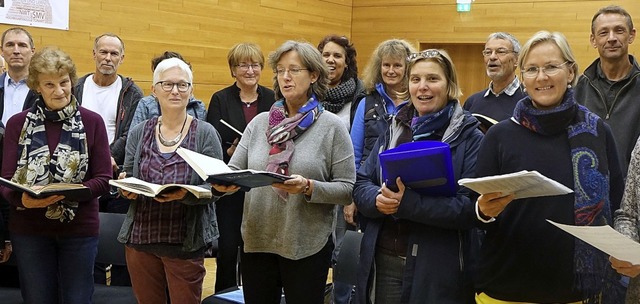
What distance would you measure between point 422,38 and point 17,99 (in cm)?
599

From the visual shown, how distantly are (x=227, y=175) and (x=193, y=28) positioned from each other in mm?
5276

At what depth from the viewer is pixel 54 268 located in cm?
336

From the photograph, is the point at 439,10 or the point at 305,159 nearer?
the point at 305,159

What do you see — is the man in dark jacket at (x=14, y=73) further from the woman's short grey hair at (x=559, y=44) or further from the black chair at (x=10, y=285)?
the woman's short grey hair at (x=559, y=44)

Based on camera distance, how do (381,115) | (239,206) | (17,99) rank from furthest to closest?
(17,99) < (239,206) < (381,115)

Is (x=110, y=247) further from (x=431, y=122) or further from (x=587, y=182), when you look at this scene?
(x=587, y=182)

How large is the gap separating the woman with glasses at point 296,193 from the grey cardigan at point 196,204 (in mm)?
204

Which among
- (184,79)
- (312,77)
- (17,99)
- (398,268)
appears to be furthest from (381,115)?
(17,99)

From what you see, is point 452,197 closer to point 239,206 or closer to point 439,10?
point 239,206

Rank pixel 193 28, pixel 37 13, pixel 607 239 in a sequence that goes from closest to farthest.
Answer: pixel 607 239, pixel 37 13, pixel 193 28

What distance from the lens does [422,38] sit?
31.3ft

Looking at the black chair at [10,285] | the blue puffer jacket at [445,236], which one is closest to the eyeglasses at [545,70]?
the blue puffer jacket at [445,236]

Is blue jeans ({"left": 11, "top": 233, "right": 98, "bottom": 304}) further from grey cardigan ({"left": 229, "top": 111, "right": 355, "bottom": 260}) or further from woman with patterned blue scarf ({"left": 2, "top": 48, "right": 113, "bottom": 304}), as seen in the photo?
grey cardigan ({"left": 229, "top": 111, "right": 355, "bottom": 260})

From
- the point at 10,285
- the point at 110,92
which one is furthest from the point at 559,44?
the point at 110,92
